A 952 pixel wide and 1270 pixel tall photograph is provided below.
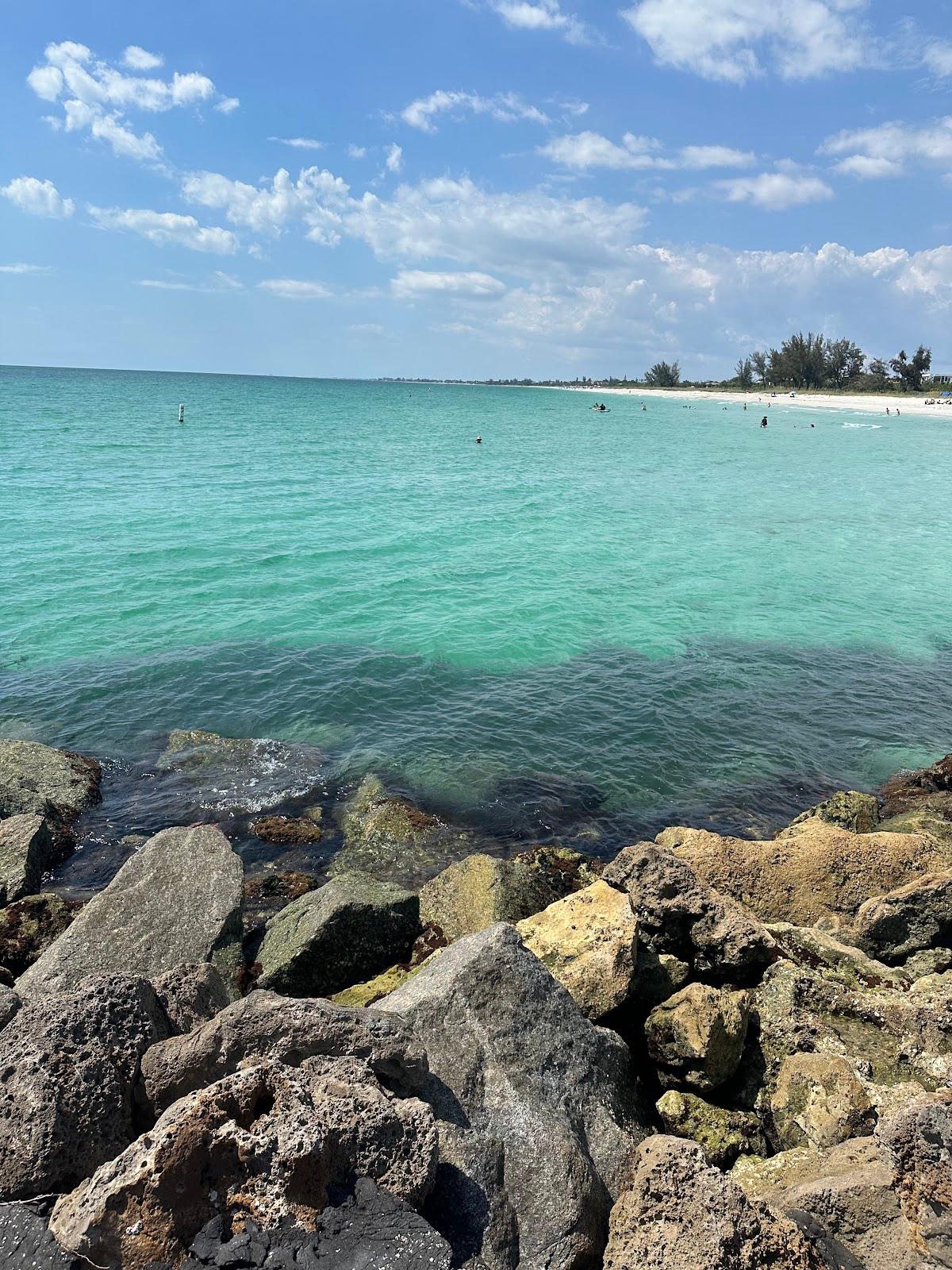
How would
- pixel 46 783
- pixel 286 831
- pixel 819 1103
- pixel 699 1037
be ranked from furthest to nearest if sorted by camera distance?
pixel 46 783 → pixel 286 831 → pixel 699 1037 → pixel 819 1103

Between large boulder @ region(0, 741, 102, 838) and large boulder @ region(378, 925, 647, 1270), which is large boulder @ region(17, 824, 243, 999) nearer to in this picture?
large boulder @ region(378, 925, 647, 1270)

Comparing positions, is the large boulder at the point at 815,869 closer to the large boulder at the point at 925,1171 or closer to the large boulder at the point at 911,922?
the large boulder at the point at 911,922

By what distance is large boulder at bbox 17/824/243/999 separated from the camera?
7871 mm

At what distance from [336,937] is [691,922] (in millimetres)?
4010

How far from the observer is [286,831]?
12.9 meters

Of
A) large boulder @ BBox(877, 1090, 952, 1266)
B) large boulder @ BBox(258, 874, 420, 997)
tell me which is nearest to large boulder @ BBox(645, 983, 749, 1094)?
large boulder @ BBox(877, 1090, 952, 1266)

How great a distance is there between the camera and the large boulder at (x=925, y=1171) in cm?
457

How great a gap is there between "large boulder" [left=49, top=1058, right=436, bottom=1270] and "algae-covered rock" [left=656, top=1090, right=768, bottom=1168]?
2.89 metres

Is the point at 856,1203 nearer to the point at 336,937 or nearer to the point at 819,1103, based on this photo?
the point at 819,1103

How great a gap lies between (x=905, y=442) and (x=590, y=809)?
89503 mm

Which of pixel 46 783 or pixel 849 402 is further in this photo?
pixel 849 402

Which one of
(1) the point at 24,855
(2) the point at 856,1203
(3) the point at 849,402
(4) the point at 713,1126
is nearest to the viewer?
(2) the point at 856,1203

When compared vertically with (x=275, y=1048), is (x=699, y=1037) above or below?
below

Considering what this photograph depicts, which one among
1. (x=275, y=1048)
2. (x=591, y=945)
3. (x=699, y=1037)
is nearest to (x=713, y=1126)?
(x=699, y=1037)
